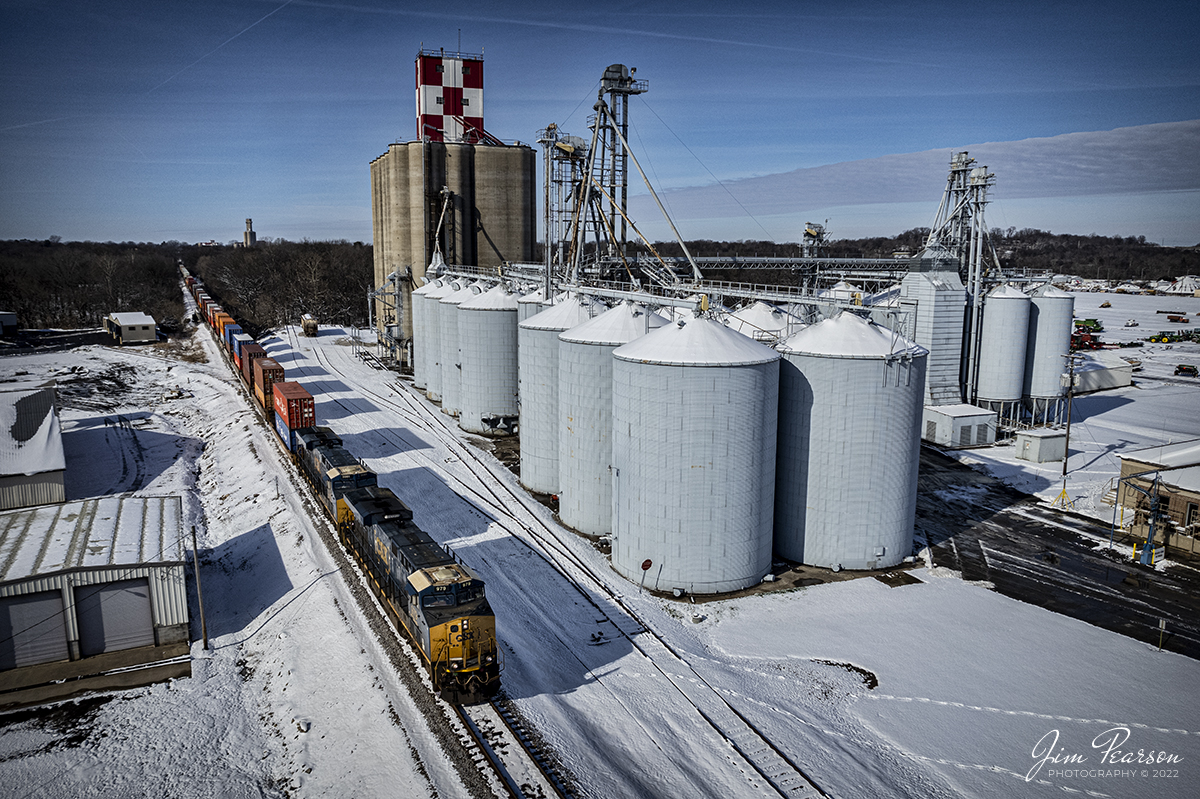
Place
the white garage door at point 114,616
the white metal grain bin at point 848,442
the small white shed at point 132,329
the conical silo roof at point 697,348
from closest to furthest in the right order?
1. the white garage door at point 114,616
2. the conical silo roof at point 697,348
3. the white metal grain bin at point 848,442
4. the small white shed at point 132,329

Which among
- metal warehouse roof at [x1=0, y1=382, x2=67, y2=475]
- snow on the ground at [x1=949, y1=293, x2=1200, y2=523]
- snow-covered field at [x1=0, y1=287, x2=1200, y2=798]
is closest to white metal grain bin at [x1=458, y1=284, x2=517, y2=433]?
snow-covered field at [x1=0, y1=287, x2=1200, y2=798]

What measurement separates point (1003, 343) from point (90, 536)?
52.5m

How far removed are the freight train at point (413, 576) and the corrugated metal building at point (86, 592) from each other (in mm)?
6051

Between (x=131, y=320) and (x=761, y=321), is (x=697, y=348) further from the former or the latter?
(x=131, y=320)

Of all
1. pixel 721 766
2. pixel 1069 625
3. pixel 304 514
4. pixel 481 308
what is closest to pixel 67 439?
pixel 304 514

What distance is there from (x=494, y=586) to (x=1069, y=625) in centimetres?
1993

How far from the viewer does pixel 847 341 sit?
1086 inches

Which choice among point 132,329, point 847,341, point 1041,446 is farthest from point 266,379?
point 132,329

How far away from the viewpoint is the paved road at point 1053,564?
2506 cm

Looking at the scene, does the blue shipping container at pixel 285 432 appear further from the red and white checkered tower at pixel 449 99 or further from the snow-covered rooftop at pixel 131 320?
the snow-covered rooftop at pixel 131 320

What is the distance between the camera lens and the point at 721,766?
1691 cm

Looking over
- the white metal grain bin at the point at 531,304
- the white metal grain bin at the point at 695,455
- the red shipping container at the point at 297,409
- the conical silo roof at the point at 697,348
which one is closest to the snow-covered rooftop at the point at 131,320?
the red shipping container at the point at 297,409

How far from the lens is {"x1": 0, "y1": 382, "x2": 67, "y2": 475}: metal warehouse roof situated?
113 feet

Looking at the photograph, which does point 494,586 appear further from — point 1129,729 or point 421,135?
point 421,135
